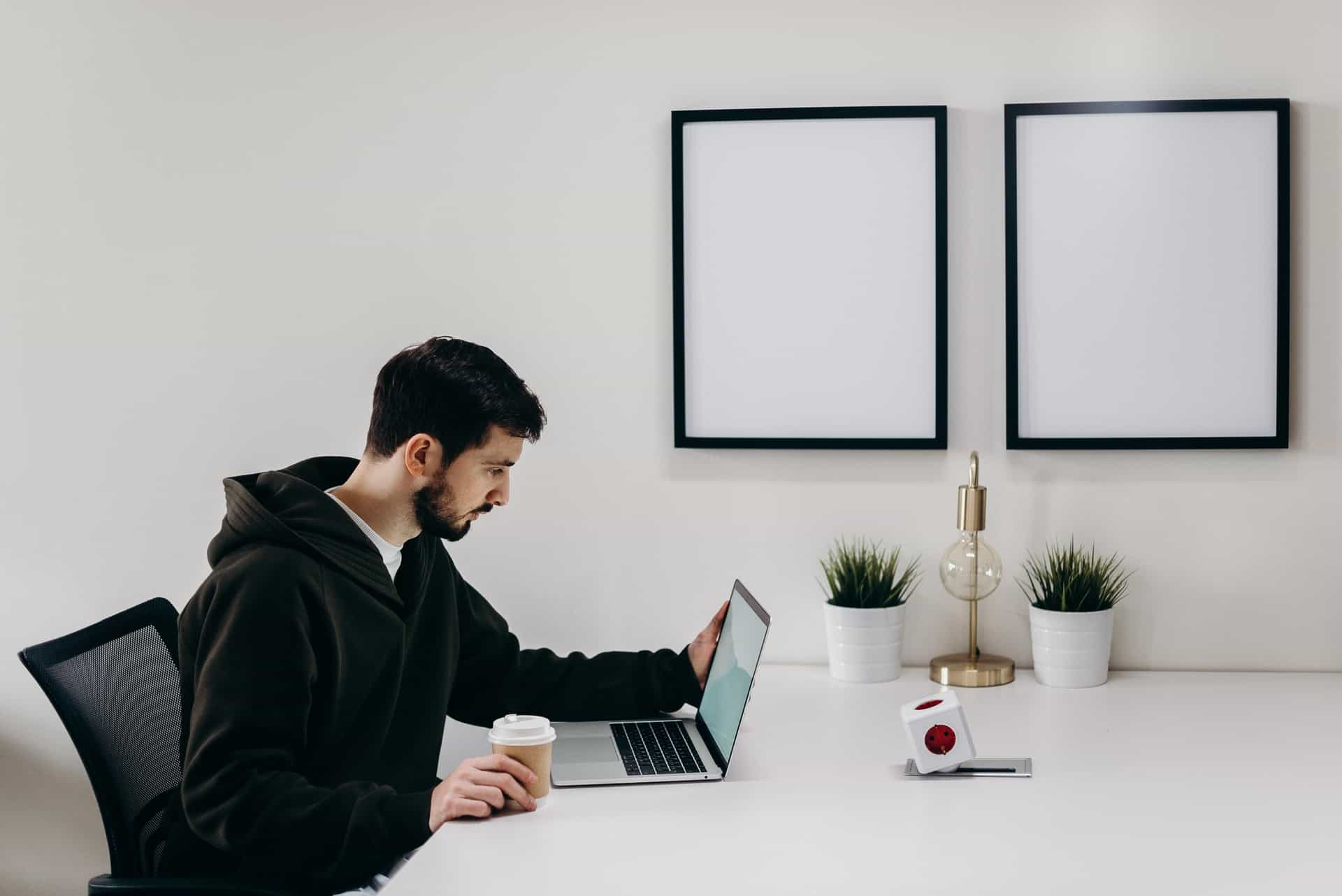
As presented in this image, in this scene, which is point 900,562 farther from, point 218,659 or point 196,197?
point 196,197

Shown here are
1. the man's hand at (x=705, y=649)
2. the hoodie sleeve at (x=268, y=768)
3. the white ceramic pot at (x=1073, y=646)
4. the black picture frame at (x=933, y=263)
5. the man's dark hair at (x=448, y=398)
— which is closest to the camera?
the hoodie sleeve at (x=268, y=768)

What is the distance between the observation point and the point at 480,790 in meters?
1.29

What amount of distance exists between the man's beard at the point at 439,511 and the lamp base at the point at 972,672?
871 millimetres

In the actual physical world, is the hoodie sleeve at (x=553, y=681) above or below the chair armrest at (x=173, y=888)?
above

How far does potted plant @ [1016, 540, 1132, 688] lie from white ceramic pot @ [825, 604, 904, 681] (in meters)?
0.23

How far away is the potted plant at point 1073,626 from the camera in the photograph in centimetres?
185

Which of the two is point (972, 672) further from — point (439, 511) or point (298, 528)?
point (298, 528)

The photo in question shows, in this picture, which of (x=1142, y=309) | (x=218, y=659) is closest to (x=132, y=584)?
(x=218, y=659)

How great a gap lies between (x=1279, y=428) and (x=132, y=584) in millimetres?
2137

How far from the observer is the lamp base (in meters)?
1.88

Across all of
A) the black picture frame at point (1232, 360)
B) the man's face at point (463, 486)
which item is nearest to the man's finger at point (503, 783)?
the man's face at point (463, 486)

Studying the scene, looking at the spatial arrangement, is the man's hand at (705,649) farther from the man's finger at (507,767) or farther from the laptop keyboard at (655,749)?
the man's finger at (507,767)

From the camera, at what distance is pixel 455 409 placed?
4.98 feet

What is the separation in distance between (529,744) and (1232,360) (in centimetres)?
141
